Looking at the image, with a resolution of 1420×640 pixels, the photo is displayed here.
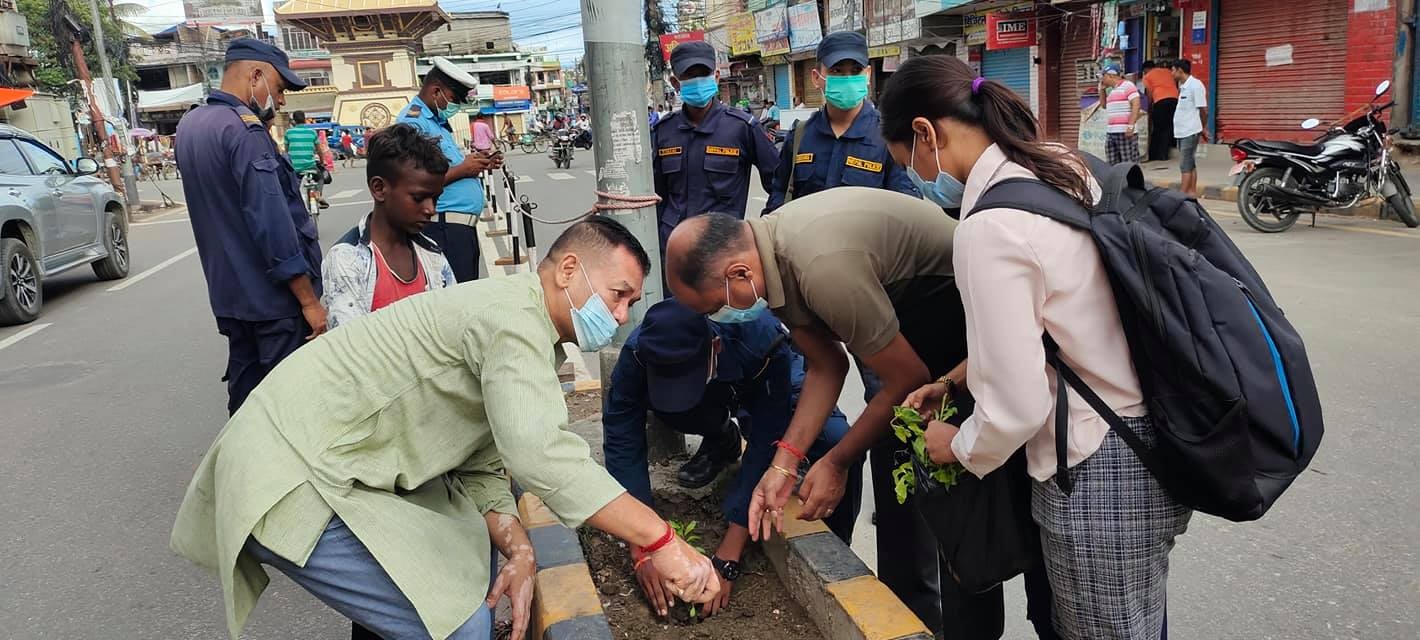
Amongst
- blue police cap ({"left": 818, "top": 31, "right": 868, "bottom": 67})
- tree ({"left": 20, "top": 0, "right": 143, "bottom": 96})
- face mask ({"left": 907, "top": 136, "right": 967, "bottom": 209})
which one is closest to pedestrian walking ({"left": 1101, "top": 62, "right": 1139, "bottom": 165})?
blue police cap ({"left": 818, "top": 31, "right": 868, "bottom": 67})

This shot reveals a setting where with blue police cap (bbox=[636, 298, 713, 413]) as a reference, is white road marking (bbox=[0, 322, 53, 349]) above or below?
below

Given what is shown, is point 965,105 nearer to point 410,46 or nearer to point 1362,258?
point 1362,258

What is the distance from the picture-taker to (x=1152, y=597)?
1.89 m

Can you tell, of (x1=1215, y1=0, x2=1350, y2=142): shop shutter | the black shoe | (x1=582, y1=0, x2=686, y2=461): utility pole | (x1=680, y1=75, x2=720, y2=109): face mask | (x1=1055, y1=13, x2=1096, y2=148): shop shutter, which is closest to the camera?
the black shoe

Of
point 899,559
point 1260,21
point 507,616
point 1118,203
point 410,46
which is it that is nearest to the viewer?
point 1118,203

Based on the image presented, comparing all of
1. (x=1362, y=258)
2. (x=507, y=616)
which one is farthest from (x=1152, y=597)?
(x=1362, y=258)

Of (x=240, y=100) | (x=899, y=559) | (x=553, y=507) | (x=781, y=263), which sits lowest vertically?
(x=899, y=559)

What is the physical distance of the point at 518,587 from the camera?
2188 mm

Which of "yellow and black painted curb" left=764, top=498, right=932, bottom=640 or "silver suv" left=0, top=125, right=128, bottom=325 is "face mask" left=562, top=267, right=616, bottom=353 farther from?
"silver suv" left=0, top=125, right=128, bottom=325

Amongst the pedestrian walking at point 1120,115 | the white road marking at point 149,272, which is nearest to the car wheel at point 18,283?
the white road marking at point 149,272

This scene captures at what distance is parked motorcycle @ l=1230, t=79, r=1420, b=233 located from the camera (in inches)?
338

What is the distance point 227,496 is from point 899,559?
1.89 meters

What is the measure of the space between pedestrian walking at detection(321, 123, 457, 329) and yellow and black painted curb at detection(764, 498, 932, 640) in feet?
4.37

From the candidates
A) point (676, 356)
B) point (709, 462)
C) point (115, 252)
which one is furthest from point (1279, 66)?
point (115, 252)
